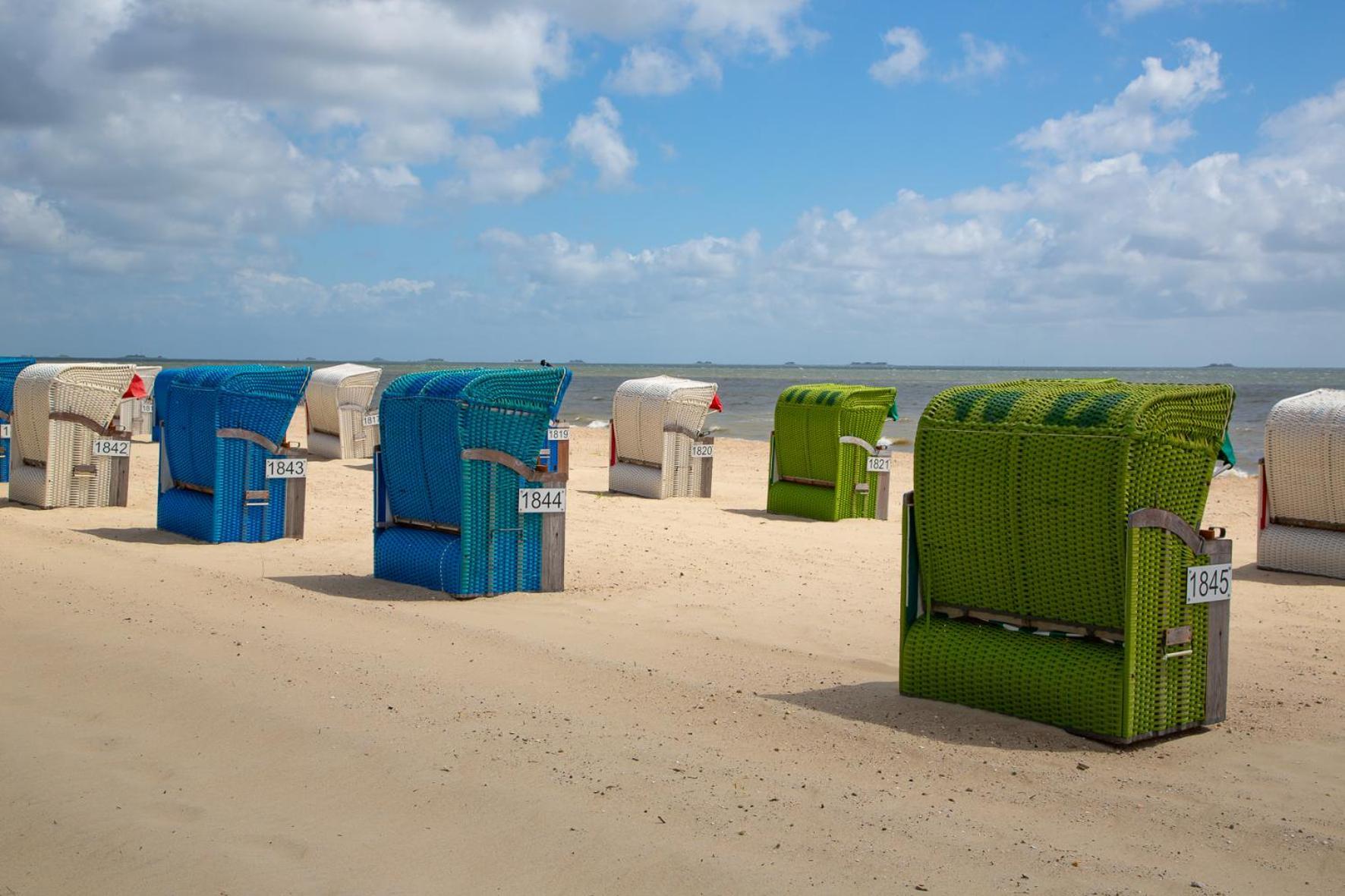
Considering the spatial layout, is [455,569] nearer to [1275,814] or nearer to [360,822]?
[360,822]

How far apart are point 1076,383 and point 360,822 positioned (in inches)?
170

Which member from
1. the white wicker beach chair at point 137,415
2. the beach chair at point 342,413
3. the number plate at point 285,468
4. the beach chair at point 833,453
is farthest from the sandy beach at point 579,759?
the white wicker beach chair at point 137,415

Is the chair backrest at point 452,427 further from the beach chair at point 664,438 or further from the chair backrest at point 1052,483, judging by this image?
the beach chair at point 664,438

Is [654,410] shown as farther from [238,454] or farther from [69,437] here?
[69,437]

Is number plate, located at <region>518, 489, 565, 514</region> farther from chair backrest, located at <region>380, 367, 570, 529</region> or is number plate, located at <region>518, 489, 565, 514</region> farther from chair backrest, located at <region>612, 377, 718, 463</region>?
chair backrest, located at <region>612, 377, 718, 463</region>

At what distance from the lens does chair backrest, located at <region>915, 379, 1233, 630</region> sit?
5.60 metres

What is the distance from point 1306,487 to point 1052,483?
7.00m

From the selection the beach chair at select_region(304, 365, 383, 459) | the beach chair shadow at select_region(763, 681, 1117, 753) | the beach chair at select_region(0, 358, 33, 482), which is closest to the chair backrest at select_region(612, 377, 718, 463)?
the beach chair at select_region(304, 365, 383, 459)

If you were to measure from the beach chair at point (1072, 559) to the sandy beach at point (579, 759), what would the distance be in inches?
8.0

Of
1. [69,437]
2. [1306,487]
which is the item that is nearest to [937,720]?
[1306,487]

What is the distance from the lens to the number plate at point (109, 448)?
47.4 feet

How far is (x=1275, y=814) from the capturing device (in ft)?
15.9

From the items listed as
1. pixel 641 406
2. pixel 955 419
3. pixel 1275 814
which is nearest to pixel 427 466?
pixel 955 419

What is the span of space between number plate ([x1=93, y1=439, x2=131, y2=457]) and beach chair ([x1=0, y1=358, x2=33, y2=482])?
2838 millimetres
